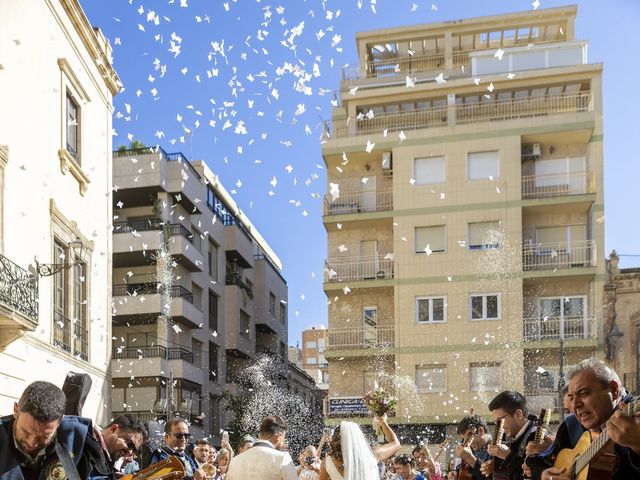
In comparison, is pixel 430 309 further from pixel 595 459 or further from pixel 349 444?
pixel 595 459

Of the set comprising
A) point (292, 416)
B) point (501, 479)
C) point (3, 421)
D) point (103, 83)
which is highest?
point (103, 83)

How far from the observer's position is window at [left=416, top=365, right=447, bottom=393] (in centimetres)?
3023

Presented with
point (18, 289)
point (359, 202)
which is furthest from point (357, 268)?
point (18, 289)

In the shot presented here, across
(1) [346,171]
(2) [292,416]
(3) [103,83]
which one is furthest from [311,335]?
(3) [103,83]

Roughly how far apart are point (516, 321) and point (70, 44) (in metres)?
17.7

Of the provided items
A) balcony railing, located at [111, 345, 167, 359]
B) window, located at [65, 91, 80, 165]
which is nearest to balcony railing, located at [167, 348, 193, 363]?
balcony railing, located at [111, 345, 167, 359]

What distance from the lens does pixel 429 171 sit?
3198 cm

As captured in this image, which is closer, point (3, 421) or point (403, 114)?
point (3, 421)

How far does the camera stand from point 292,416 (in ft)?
151

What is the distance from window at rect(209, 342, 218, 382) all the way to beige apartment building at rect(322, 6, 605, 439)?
39.1ft

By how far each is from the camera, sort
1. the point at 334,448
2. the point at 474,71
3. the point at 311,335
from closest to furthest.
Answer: the point at 334,448, the point at 474,71, the point at 311,335

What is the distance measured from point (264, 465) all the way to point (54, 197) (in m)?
12.5

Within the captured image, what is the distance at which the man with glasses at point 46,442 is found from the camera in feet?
13.2

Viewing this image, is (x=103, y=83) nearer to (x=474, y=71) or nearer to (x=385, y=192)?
(x=385, y=192)
